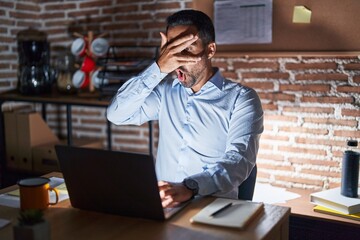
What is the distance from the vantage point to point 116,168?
1.25 m

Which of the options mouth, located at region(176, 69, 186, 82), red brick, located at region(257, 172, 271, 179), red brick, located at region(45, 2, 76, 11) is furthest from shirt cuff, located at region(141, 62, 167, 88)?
red brick, located at region(45, 2, 76, 11)

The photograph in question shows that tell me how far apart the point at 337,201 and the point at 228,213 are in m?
1.03

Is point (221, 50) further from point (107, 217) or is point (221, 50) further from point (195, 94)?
point (107, 217)

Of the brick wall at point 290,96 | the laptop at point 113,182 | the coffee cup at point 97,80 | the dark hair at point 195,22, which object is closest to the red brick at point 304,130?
the brick wall at point 290,96

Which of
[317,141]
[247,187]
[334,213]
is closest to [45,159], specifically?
[247,187]

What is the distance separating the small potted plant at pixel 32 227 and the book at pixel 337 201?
58.4 inches

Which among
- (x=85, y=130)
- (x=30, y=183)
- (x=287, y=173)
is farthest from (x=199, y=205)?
(x=85, y=130)

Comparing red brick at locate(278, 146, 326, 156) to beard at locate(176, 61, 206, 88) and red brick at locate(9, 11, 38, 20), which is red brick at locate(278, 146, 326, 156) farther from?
red brick at locate(9, 11, 38, 20)

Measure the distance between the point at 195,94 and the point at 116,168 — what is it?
0.89 meters

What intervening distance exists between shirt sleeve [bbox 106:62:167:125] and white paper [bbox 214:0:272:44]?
712 millimetres

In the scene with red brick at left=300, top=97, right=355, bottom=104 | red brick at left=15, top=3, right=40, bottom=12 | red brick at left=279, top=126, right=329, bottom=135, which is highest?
red brick at left=15, top=3, right=40, bottom=12

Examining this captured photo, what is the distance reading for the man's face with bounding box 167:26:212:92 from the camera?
6.24ft

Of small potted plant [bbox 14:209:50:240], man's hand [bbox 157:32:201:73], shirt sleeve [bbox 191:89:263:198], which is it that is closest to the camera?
small potted plant [bbox 14:209:50:240]

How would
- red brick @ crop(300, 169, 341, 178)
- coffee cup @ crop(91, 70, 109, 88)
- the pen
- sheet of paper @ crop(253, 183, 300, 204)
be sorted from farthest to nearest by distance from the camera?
coffee cup @ crop(91, 70, 109, 88) < red brick @ crop(300, 169, 341, 178) < sheet of paper @ crop(253, 183, 300, 204) < the pen
